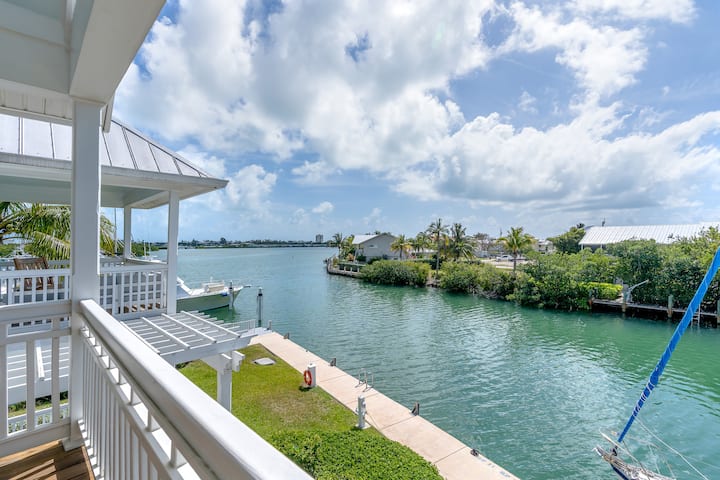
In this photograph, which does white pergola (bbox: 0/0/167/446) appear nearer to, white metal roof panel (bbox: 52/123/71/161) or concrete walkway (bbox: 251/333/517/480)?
white metal roof panel (bbox: 52/123/71/161)

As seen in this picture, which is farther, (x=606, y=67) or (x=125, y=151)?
(x=606, y=67)

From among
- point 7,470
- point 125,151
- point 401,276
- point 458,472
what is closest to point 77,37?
point 7,470

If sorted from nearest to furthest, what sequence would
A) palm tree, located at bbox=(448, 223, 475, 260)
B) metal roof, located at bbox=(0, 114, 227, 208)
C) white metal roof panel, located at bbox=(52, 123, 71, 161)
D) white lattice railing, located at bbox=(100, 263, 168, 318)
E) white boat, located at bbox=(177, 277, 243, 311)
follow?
metal roof, located at bbox=(0, 114, 227, 208) → white metal roof panel, located at bbox=(52, 123, 71, 161) → white lattice railing, located at bbox=(100, 263, 168, 318) → white boat, located at bbox=(177, 277, 243, 311) → palm tree, located at bbox=(448, 223, 475, 260)

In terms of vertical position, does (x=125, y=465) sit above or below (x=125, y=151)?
below

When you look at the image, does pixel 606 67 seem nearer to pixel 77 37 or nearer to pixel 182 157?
pixel 182 157

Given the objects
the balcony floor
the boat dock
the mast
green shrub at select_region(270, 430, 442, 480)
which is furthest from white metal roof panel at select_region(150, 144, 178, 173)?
the boat dock

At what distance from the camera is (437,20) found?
6410 millimetres

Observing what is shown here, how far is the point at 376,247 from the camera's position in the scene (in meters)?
46.6

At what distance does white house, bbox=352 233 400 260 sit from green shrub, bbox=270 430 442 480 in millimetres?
40370

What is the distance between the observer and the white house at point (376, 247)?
4628 cm

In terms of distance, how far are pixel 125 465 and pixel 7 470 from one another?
154 cm

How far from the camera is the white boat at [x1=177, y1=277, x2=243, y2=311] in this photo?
1759cm

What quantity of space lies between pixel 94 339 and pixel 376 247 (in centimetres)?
4493

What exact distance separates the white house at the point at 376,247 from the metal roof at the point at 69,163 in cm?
4093
